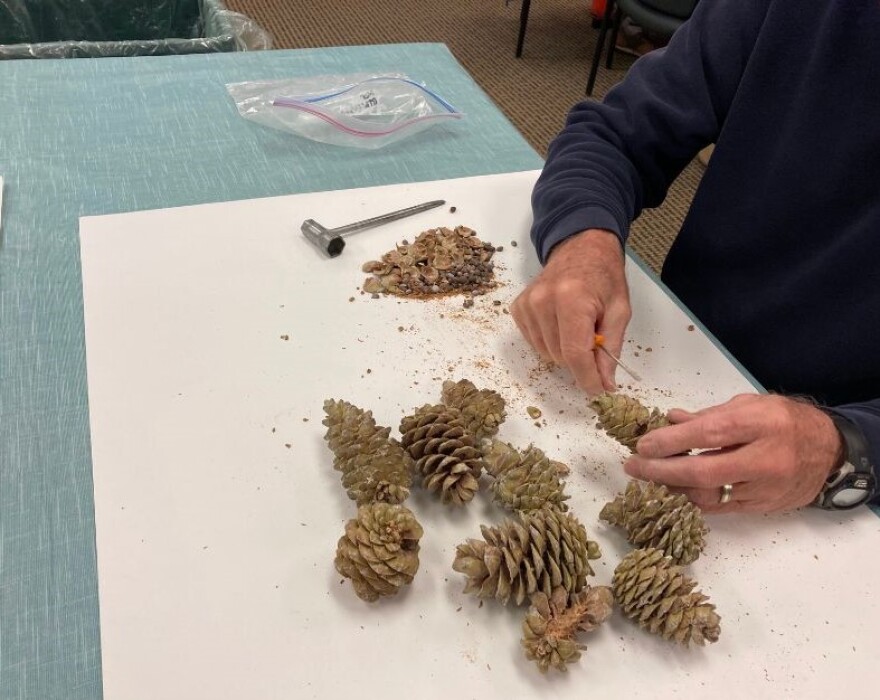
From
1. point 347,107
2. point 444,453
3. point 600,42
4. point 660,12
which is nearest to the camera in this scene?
point 444,453

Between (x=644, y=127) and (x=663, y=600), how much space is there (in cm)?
66

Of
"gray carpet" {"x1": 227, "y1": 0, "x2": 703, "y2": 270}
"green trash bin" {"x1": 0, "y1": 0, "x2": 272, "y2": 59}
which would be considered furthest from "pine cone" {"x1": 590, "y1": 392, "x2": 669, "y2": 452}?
"gray carpet" {"x1": 227, "y1": 0, "x2": 703, "y2": 270}

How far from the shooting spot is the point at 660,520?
0.64 m

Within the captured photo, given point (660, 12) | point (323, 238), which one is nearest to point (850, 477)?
point (323, 238)

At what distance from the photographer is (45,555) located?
0.60m

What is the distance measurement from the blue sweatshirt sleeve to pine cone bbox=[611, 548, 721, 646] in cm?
43

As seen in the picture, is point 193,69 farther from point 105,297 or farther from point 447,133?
point 105,297

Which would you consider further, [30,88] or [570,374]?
[30,88]

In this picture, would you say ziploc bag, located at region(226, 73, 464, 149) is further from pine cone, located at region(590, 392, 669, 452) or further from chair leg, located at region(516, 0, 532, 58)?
chair leg, located at region(516, 0, 532, 58)

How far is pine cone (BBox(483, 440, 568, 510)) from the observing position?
657 mm

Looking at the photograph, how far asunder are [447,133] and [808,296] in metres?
0.63

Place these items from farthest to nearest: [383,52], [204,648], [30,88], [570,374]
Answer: [383,52] → [30,88] → [570,374] → [204,648]

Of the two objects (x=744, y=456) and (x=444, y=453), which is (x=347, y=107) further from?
(x=744, y=456)

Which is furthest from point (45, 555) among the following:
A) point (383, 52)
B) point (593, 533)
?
point (383, 52)
